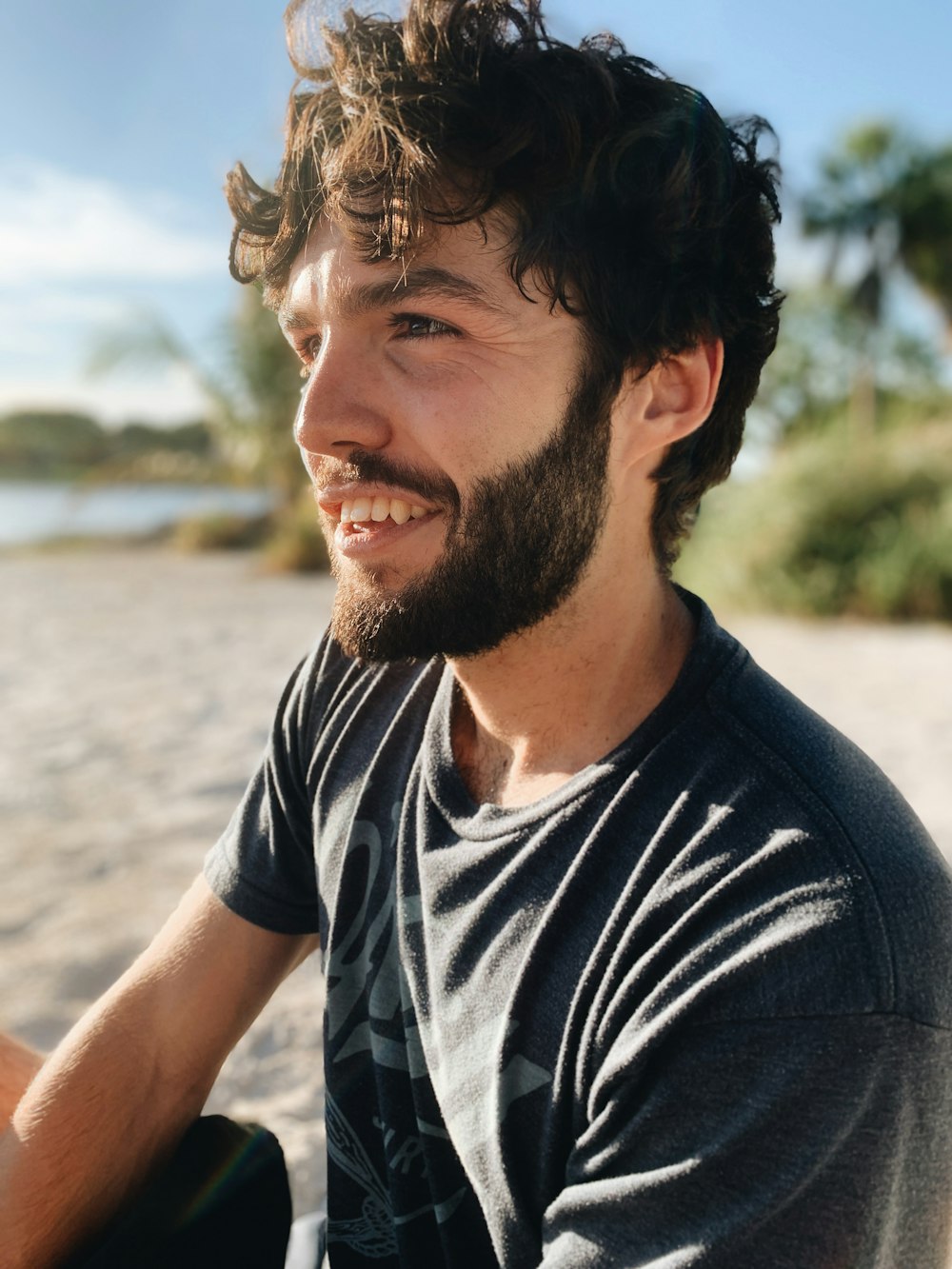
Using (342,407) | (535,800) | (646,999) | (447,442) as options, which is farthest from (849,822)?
(342,407)

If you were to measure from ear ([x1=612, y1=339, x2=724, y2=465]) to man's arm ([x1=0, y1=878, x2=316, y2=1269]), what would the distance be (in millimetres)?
1014

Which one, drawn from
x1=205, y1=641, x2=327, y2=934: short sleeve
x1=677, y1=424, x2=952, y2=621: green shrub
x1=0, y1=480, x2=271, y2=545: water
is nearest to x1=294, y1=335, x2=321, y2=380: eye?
x1=205, y1=641, x2=327, y2=934: short sleeve

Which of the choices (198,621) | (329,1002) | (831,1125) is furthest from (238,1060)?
(198,621)

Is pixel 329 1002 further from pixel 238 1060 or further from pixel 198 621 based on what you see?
pixel 198 621

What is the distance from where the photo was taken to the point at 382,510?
150cm

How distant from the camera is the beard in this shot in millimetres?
1477

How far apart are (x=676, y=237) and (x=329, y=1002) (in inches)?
50.7

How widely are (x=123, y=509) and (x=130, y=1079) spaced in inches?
926

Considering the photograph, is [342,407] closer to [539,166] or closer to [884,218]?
[539,166]

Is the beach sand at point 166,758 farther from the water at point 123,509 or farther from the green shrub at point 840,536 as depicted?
the water at point 123,509

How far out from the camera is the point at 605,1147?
3.54 ft

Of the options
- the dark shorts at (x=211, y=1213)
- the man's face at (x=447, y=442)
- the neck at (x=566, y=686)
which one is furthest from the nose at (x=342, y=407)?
the dark shorts at (x=211, y=1213)

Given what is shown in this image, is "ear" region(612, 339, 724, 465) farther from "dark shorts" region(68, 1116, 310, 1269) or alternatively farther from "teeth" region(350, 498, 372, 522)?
"dark shorts" region(68, 1116, 310, 1269)

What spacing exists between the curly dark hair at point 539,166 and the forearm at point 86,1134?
116 cm
